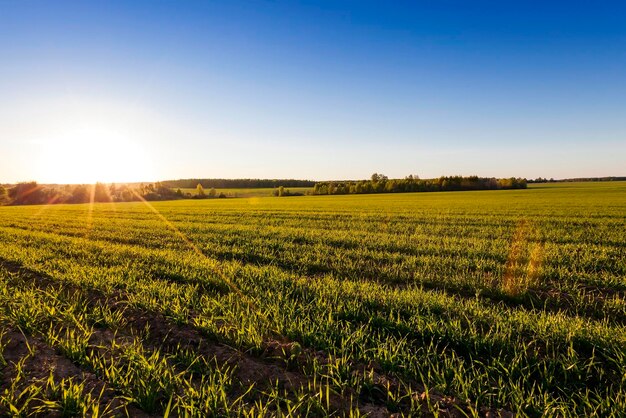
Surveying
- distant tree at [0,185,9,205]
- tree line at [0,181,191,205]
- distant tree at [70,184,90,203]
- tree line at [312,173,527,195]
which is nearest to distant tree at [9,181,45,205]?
tree line at [0,181,191,205]

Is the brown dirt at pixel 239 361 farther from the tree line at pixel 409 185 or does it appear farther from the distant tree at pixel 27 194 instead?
the distant tree at pixel 27 194

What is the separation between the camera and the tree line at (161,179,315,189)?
472 feet

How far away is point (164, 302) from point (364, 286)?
153 inches

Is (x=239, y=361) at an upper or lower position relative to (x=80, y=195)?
lower

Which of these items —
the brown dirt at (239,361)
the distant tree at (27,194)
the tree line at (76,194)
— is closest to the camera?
the brown dirt at (239,361)

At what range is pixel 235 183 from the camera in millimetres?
146125

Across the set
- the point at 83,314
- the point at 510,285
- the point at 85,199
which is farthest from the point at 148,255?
the point at 85,199

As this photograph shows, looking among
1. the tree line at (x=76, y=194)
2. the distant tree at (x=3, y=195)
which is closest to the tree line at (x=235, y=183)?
the tree line at (x=76, y=194)

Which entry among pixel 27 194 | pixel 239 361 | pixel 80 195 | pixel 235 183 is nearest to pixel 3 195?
pixel 27 194

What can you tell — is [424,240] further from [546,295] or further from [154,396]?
[154,396]

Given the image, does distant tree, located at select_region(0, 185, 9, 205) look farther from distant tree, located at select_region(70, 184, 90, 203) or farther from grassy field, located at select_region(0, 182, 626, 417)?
grassy field, located at select_region(0, 182, 626, 417)

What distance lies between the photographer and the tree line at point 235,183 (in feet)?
472

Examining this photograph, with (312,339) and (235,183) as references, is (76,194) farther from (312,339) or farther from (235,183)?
(312,339)

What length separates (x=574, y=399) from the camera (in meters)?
3.46
